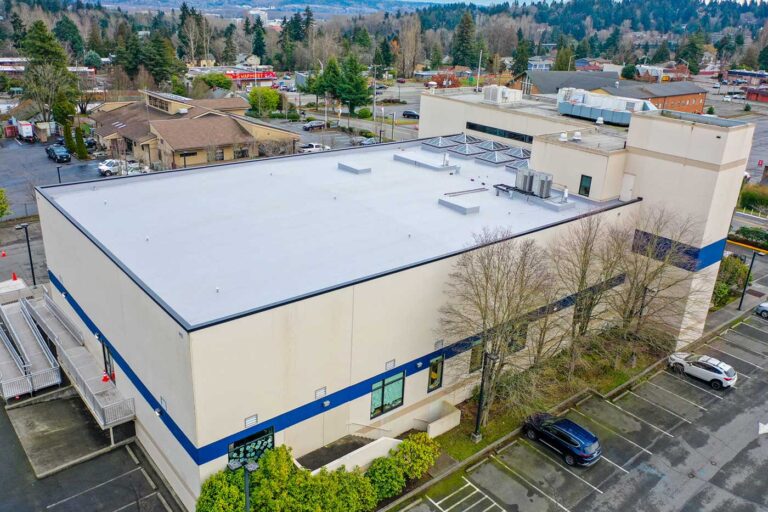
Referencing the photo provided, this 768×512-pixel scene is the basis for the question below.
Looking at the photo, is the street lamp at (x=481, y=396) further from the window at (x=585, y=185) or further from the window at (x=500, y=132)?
the window at (x=500, y=132)

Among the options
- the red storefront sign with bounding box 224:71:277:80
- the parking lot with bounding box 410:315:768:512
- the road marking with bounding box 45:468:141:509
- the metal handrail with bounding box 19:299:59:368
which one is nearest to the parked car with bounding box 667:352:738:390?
the parking lot with bounding box 410:315:768:512

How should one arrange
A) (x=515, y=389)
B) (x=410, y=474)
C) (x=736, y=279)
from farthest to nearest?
1. (x=736, y=279)
2. (x=515, y=389)
3. (x=410, y=474)

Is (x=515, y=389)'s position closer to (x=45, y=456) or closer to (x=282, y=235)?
(x=282, y=235)

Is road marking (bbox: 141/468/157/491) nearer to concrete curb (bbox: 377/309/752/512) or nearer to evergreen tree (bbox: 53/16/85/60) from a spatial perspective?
concrete curb (bbox: 377/309/752/512)

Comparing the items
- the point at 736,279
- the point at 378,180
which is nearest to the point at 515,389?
the point at 378,180

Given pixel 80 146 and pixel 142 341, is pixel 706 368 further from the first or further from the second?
pixel 80 146

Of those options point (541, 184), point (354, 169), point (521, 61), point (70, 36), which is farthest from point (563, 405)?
point (70, 36)

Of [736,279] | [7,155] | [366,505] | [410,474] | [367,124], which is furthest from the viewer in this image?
[367,124]
